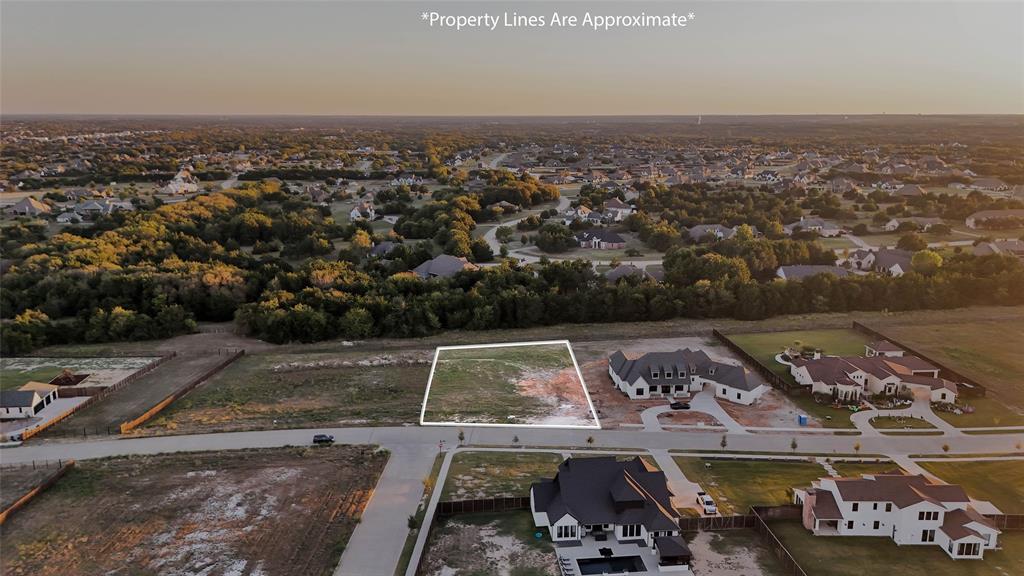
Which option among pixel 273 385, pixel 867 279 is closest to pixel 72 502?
pixel 273 385

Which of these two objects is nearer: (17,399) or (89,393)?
(17,399)

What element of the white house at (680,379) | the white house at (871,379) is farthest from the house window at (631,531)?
the white house at (871,379)

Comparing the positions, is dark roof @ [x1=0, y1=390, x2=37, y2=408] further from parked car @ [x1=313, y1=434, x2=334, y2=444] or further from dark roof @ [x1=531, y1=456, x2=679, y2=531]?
dark roof @ [x1=531, y1=456, x2=679, y2=531]

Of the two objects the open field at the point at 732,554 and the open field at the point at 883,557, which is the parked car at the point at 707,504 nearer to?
the open field at the point at 732,554

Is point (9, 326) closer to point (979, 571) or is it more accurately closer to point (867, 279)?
point (979, 571)

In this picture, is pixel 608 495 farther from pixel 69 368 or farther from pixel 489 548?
pixel 69 368

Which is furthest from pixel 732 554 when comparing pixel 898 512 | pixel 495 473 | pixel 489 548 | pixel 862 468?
pixel 495 473
